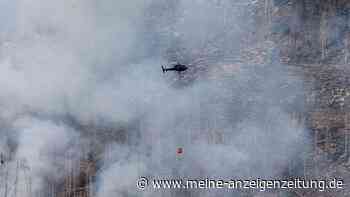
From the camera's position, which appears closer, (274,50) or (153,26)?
(274,50)

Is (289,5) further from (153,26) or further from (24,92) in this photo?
(24,92)

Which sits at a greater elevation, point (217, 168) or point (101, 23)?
point (101, 23)

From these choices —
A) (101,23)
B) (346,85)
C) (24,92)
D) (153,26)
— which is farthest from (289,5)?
(24,92)

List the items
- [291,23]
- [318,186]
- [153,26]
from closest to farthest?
1. [318,186]
2. [291,23]
3. [153,26]

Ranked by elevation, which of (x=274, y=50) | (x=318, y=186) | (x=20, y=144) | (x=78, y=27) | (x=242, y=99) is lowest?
(x=318, y=186)

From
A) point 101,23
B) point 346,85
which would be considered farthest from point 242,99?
point 101,23

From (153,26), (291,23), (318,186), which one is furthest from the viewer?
(153,26)
